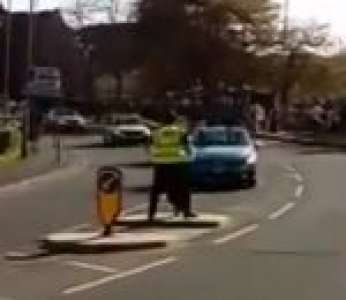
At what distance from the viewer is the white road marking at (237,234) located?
64.8 ft

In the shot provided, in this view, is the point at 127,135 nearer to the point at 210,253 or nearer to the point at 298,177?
the point at 298,177

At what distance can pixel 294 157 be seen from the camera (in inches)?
1836

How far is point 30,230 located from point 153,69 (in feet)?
215

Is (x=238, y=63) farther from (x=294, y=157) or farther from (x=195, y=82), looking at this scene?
(x=294, y=157)

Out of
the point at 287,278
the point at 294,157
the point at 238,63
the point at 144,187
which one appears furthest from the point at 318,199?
the point at 238,63

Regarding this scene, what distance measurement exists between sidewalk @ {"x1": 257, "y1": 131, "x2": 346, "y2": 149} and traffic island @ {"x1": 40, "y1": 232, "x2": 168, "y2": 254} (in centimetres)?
3677

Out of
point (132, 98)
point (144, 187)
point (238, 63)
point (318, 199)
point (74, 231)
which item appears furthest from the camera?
Result: point (132, 98)

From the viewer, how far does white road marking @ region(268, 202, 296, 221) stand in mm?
23641

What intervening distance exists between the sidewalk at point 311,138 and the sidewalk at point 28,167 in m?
15.4

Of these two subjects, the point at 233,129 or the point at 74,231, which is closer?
the point at 74,231

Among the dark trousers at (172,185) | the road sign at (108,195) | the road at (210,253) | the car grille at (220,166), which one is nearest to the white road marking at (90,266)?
the road at (210,253)

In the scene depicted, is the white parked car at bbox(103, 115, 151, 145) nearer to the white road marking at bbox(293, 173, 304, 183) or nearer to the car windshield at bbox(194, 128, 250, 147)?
the white road marking at bbox(293, 173, 304, 183)

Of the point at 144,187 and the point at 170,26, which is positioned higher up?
the point at 170,26

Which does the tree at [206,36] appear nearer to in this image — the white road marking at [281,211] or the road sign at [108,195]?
the white road marking at [281,211]
